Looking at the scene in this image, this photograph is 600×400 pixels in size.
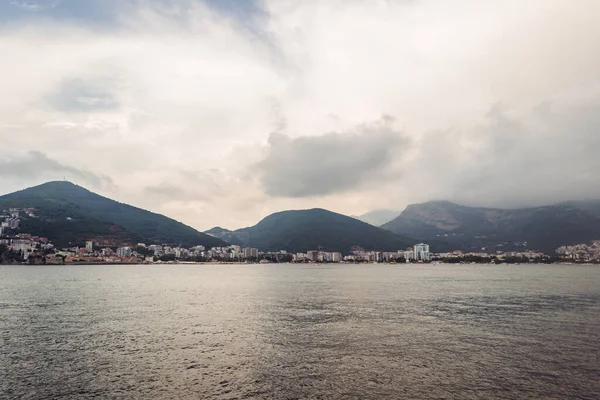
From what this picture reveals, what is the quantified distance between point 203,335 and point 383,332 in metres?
25.0

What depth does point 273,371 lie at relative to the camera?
130 ft

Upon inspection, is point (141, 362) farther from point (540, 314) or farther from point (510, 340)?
point (540, 314)

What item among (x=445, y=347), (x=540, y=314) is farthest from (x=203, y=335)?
(x=540, y=314)

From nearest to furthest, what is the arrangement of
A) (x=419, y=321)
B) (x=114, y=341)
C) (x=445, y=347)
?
(x=445, y=347)
(x=114, y=341)
(x=419, y=321)

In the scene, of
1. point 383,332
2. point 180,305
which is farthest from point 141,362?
point 180,305

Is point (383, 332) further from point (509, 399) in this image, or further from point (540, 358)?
point (509, 399)

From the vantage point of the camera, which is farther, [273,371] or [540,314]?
[540,314]

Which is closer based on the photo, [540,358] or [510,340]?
[540,358]

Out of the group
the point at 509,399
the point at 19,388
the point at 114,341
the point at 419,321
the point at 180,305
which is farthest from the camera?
the point at 180,305

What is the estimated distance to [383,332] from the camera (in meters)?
57.4

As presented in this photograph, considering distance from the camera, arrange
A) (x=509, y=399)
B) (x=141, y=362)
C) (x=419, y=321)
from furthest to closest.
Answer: (x=419, y=321) → (x=141, y=362) → (x=509, y=399)

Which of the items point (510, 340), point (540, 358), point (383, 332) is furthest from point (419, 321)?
point (540, 358)

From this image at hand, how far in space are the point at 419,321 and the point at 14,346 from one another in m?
56.3

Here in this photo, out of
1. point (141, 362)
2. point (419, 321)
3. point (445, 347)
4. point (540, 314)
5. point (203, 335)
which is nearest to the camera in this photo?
point (141, 362)
